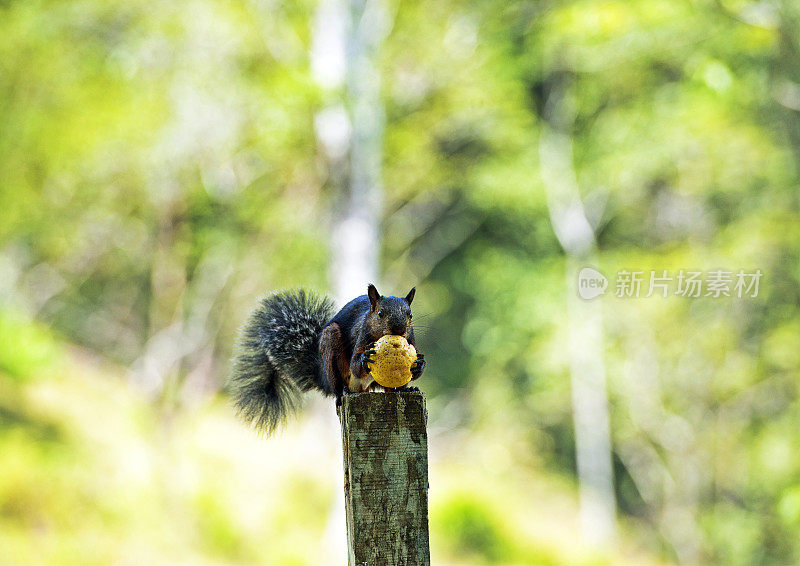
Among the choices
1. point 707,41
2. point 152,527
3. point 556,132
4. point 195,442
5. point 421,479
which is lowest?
point 421,479

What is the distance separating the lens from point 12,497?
506cm

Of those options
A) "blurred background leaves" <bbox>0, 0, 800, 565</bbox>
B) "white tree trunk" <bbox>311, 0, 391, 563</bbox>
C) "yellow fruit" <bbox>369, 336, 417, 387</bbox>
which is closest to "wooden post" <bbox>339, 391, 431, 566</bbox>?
"yellow fruit" <bbox>369, 336, 417, 387</bbox>

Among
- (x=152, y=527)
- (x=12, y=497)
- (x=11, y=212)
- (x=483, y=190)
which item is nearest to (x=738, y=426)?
(x=483, y=190)

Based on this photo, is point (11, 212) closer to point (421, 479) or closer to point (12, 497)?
point (12, 497)

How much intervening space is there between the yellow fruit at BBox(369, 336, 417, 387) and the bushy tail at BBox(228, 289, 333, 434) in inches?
10.1

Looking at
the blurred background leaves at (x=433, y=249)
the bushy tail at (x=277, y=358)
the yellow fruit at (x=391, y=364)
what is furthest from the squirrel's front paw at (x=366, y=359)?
the blurred background leaves at (x=433, y=249)

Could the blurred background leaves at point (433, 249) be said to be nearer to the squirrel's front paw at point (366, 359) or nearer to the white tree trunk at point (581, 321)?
the white tree trunk at point (581, 321)

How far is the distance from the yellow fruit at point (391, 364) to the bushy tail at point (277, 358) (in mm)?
256

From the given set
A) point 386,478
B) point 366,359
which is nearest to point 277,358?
point 366,359

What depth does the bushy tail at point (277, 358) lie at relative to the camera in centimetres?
156

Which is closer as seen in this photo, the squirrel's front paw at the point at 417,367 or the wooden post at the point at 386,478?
the wooden post at the point at 386,478

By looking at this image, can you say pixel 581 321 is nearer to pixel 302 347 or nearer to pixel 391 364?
pixel 302 347

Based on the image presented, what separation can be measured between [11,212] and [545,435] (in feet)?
22.3

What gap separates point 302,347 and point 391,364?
0.33m
